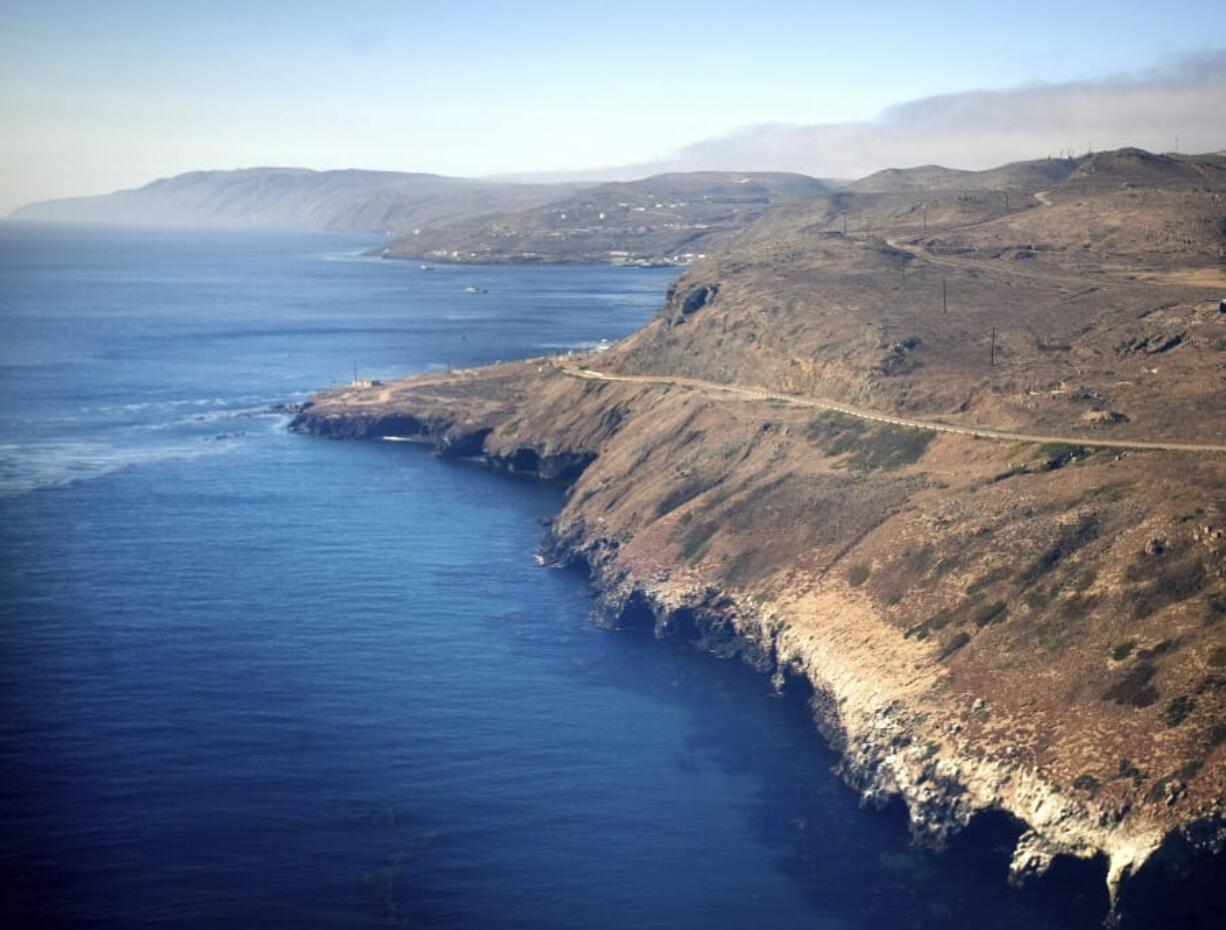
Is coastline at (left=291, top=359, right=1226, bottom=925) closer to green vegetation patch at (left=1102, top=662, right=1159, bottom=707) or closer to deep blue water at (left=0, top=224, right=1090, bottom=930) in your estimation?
deep blue water at (left=0, top=224, right=1090, bottom=930)

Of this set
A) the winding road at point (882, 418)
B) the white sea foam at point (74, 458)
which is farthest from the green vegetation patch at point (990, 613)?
the white sea foam at point (74, 458)

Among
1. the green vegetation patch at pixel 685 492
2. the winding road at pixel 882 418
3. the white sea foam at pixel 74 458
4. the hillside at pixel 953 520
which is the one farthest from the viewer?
the white sea foam at pixel 74 458

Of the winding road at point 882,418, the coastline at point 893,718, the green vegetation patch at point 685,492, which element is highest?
the winding road at point 882,418

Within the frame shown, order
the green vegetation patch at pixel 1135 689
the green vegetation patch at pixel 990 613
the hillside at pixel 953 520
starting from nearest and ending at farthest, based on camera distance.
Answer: the hillside at pixel 953 520
the green vegetation patch at pixel 1135 689
the green vegetation patch at pixel 990 613

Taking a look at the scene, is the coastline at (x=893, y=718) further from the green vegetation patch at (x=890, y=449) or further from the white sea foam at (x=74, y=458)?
the white sea foam at (x=74, y=458)

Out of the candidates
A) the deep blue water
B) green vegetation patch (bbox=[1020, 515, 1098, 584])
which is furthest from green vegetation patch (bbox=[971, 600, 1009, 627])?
the deep blue water

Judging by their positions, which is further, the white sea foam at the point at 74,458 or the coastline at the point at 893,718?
the white sea foam at the point at 74,458
